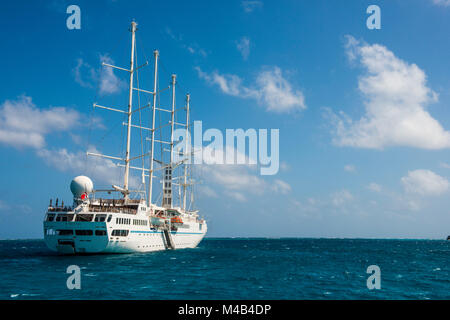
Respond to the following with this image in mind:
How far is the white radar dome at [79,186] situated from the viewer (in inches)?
2361

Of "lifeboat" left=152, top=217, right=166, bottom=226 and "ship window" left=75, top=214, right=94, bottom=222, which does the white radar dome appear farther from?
"lifeboat" left=152, top=217, right=166, bottom=226

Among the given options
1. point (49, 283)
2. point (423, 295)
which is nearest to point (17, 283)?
point (49, 283)

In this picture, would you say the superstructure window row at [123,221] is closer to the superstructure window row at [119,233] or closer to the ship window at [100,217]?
the superstructure window row at [119,233]

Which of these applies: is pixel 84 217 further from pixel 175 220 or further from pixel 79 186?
pixel 175 220

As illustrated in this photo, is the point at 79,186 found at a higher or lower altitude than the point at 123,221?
higher

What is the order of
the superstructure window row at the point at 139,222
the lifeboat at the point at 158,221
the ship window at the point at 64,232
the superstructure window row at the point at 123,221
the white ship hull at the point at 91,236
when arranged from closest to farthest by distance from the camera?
the white ship hull at the point at 91,236, the ship window at the point at 64,232, the superstructure window row at the point at 123,221, the superstructure window row at the point at 139,222, the lifeboat at the point at 158,221

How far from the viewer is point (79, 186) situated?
197 ft

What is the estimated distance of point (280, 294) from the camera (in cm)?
2828

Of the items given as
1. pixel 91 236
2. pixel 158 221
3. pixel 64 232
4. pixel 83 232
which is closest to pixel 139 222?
pixel 158 221

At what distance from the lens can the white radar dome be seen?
197 ft

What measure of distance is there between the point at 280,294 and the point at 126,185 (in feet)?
165

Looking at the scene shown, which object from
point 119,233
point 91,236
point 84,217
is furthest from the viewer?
point 119,233
